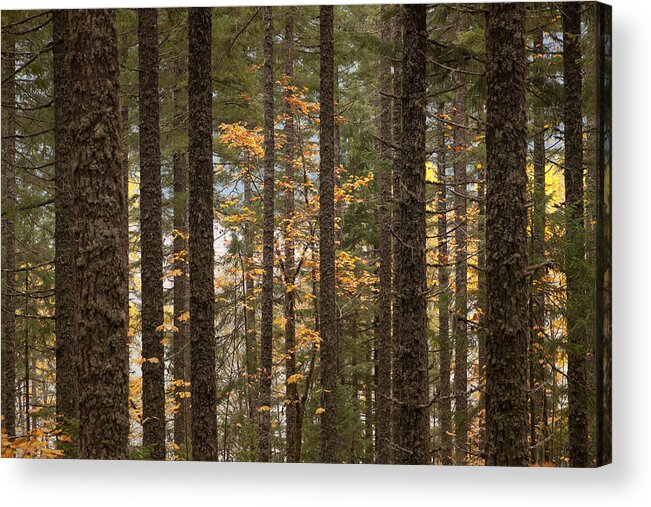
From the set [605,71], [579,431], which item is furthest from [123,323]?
[605,71]

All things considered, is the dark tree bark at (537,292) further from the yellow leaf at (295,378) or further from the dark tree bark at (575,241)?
the yellow leaf at (295,378)

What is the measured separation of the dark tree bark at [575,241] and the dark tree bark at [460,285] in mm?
1260

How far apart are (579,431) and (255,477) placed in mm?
2886

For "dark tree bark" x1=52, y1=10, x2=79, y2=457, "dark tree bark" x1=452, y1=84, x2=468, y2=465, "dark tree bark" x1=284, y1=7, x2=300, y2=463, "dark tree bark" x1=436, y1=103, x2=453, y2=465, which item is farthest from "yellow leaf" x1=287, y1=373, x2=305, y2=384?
"dark tree bark" x1=52, y1=10, x2=79, y2=457

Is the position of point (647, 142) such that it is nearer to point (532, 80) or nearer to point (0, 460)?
point (532, 80)

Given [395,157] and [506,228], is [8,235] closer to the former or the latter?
[395,157]

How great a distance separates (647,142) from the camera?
5.66 m

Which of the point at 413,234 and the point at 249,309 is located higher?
the point at 413,234

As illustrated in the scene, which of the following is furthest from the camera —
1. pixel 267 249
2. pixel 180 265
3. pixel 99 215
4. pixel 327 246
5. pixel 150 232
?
pixel 180 265

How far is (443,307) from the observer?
7.64m

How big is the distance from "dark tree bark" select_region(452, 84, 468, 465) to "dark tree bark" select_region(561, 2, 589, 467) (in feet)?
4.14

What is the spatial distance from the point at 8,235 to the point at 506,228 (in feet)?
15.4

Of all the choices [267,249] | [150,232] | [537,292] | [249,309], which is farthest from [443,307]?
[150,232]

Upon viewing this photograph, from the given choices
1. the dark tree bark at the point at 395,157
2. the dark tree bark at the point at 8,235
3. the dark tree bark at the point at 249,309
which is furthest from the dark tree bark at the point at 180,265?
the dark tree bark at the point at 395,157
